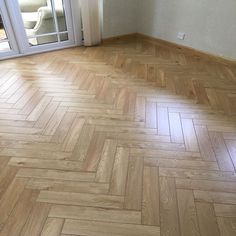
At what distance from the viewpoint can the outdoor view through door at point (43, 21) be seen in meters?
3.10

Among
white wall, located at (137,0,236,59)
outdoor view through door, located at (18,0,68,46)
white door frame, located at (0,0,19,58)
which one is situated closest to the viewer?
white wall, located at (137,0,236,59)

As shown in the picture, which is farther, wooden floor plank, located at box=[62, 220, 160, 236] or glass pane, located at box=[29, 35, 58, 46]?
glass pane, located at box=[29, 35, 58, 46]

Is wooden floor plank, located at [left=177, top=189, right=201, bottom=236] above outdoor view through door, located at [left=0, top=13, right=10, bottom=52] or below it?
below

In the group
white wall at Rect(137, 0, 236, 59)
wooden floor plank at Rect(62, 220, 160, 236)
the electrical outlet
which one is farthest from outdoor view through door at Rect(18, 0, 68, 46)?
wooden floor plank at Rect(62, 220, 160, 236)

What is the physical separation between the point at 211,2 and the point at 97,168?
2510 mm

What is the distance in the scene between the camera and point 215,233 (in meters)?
1.18

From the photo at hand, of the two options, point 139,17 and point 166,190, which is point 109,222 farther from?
point 139,17

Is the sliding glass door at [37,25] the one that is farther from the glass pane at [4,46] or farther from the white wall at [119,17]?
the white wall at [119,17]

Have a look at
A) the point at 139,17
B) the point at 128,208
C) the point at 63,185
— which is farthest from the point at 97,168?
the point at 139,17

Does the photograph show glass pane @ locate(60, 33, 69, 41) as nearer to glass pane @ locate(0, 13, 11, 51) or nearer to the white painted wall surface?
the white painted wall surface

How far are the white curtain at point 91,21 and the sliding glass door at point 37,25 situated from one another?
22 cm

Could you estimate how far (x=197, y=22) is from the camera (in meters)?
2.99

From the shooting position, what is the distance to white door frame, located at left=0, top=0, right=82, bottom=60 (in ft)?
9.61

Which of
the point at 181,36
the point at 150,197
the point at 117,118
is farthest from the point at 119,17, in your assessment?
the point at 150,197
